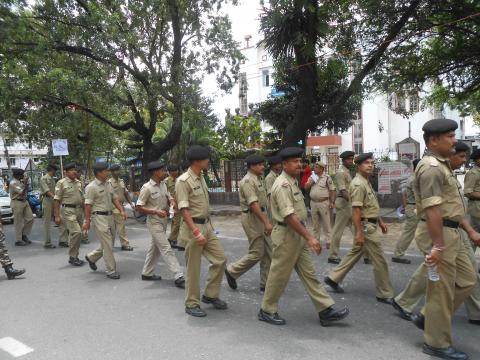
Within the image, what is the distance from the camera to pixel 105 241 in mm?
6438

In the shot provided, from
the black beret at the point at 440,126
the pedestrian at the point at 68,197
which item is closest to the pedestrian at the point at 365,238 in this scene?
the black beret at the point at 440,126

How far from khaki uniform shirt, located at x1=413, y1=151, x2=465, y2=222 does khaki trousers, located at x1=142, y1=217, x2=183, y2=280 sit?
351 centimetres

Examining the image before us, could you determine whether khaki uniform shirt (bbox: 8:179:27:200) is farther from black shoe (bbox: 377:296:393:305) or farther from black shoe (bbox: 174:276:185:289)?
black shoe (bbox: 377:296:393:305)

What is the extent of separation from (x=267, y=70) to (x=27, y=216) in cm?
3097

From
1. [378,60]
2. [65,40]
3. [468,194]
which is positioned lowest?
[468,194]

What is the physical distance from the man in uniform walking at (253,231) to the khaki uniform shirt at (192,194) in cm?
73

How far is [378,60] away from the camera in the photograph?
10453mm

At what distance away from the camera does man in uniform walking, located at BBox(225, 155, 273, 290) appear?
5336mm

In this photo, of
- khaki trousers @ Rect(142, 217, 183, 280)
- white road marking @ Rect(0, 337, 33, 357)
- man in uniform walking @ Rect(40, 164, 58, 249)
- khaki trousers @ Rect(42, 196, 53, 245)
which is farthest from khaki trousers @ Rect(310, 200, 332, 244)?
man in uniform walking @ Rect(40, 164, 58, 249)

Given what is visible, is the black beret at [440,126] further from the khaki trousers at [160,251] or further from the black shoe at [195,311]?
the khaki trousers at [160,251]

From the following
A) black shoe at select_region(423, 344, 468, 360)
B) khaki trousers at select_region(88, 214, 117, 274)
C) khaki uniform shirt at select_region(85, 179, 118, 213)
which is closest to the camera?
black shoe at select_region(423, 344, 468, 360)

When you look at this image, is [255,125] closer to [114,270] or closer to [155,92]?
[155,92]

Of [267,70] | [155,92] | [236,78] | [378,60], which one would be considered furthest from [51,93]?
[267,70]

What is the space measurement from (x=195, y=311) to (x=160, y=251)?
1577mm
